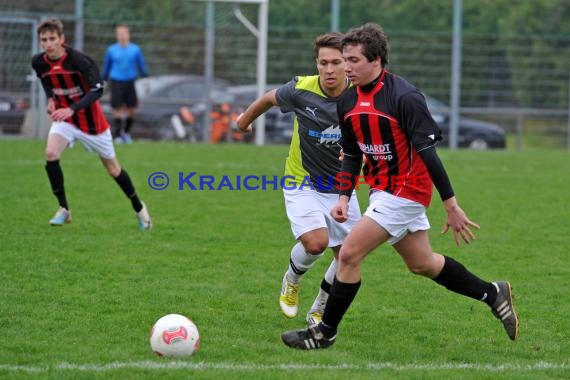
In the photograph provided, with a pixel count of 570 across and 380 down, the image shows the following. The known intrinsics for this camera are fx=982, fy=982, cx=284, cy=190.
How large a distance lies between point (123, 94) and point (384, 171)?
44.8 ft

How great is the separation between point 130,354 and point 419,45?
1727 cm

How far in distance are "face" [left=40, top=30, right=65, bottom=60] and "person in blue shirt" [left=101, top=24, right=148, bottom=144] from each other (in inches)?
359

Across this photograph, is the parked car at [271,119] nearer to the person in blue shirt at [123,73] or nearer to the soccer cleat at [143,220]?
the person in blue shirt at [123,73]

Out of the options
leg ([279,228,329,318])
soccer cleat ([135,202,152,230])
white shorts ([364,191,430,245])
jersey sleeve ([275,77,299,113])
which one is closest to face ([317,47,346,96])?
jersey sleeve ([275,77,299,113])

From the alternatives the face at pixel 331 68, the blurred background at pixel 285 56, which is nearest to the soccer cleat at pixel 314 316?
the face at pixel 331 68

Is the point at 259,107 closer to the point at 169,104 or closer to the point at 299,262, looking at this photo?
the point at 299,262

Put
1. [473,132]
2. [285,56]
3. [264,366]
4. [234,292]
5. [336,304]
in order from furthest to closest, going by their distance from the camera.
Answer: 1. [473,132]
2. [285,56]
3. [234,292]
4. [336,304]
5. [264,366]

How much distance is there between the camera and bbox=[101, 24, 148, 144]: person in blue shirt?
1819 cm

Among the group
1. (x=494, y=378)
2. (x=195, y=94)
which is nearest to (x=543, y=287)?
(x=494, y=378)

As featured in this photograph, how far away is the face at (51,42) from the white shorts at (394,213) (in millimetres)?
4708

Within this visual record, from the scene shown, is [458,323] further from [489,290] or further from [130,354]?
[130,354]

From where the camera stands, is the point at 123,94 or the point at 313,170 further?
the point at 123,94

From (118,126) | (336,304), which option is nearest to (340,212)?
(336,304)

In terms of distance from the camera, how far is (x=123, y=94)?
60.1 feet
